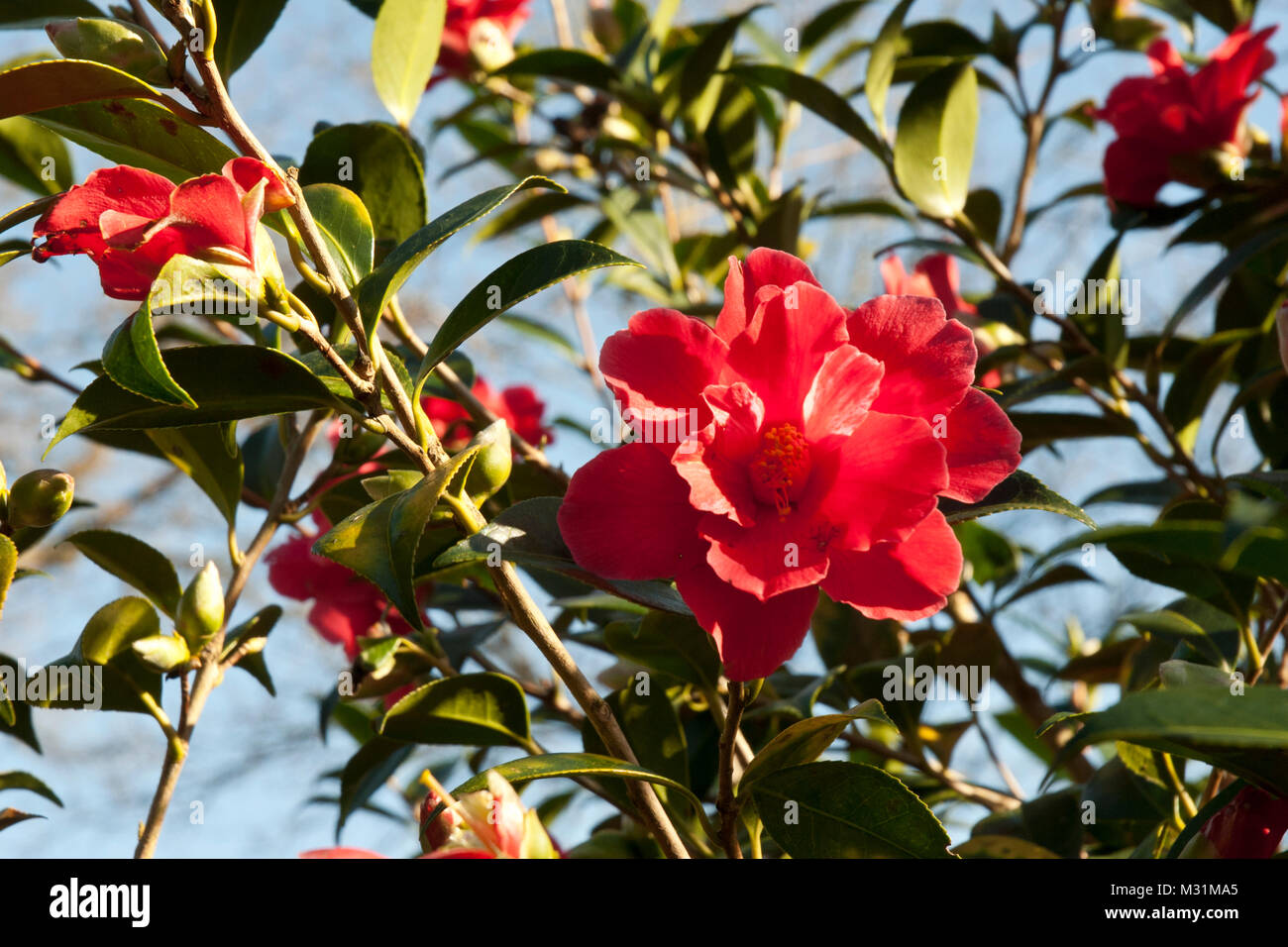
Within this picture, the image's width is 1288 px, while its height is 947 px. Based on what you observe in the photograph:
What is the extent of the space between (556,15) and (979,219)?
957mm

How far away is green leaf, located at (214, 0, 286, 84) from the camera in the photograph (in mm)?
928

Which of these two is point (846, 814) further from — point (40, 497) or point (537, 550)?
point (40, 497)

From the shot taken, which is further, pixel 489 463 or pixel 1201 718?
pixel 489 463

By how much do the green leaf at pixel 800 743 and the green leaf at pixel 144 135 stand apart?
1.71 ft

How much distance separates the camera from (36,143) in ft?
3.63

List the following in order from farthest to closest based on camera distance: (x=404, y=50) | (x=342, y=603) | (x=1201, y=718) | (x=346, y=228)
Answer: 1. (x=342, y=603)
2. (x=404, y=50)
3. (x=346, y=228)
4. (x=1201, y=718)

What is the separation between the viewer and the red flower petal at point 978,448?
2.21 feet

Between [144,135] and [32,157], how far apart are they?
52cm

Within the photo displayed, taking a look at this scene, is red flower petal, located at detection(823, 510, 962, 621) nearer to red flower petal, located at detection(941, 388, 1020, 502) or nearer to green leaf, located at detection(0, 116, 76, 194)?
red flower petal, located at detection(941, 388, 1020, 502)

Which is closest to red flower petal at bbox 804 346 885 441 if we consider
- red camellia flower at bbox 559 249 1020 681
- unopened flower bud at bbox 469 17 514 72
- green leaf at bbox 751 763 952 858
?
red camellia flower at bbox 559 249 1020 681

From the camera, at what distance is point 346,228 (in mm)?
777

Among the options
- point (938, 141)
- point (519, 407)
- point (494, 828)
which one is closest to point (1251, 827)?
point (494, 828)

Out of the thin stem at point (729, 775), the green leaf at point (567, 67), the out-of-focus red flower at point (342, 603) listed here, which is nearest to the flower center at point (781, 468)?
the thin stem at point (729, 775)
